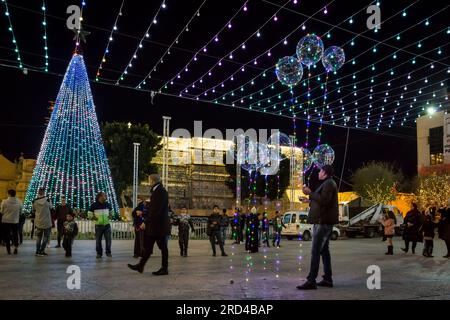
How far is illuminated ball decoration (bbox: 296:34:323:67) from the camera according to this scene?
1254 centimetres

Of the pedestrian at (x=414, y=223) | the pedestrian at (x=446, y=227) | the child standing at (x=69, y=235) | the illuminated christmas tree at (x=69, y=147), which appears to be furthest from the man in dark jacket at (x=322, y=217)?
the illuminated christmas tree at (x=69, y=147)

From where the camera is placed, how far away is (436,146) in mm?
45312

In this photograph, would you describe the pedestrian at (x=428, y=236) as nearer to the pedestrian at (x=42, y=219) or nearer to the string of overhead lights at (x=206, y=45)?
the string of overhead lights at (x=206, y=45)

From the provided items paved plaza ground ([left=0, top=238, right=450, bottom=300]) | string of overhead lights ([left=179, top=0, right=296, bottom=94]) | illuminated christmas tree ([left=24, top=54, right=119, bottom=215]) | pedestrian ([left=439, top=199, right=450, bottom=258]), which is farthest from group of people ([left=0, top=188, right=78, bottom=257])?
illuminated christmas tree ([left=24, top=54, right=119, bottom=215])

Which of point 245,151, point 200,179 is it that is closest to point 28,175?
point 200,179

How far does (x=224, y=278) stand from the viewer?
8078 mm

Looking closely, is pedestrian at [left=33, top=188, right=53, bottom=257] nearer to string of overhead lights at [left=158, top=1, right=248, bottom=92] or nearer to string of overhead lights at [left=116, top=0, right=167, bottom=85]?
string of overhead lights at [left=116, top=0, right=167, bottom=85]

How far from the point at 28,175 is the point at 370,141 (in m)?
42.1

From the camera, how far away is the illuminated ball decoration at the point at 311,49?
12539 millimetres

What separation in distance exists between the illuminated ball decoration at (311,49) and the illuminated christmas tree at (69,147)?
13.5 m

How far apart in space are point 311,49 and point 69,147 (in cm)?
1581

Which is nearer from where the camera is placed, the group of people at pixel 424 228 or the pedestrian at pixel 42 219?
the pedestrian at pixel 42 219

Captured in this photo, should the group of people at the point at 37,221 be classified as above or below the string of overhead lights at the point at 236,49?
below
